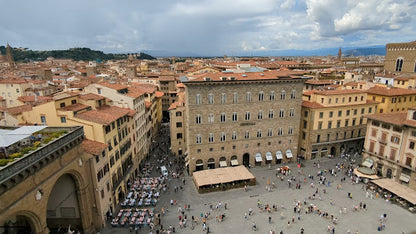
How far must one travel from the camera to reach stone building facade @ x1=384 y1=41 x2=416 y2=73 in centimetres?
8512

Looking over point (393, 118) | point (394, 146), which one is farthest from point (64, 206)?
point (393, 118)

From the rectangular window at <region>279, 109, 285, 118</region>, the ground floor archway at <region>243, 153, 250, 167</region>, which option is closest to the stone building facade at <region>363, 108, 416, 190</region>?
the rectangular window at <region>279, 109, 285, 118</region>

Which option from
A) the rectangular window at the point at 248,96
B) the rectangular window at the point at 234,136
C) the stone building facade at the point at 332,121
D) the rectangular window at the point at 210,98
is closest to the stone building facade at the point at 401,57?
the stone building facade at the point at 332,121

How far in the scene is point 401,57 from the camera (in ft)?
293

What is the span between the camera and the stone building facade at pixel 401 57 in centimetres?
8512

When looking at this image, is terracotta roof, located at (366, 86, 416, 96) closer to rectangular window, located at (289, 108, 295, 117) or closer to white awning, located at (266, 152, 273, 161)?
rectangular window, located at (289, 108, 295, 117)

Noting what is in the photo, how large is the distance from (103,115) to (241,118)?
74.2 ft

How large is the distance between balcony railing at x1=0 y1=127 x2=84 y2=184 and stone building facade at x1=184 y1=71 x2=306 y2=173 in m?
20.0

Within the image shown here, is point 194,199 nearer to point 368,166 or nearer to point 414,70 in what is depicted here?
point 368,166

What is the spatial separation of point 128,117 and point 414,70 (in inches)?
3739

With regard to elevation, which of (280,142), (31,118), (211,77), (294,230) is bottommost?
(294,230)

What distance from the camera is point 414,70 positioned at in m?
85.4

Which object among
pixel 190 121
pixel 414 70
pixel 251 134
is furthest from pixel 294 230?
pixel 414 70

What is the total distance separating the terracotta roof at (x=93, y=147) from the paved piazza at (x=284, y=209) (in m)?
9.84
